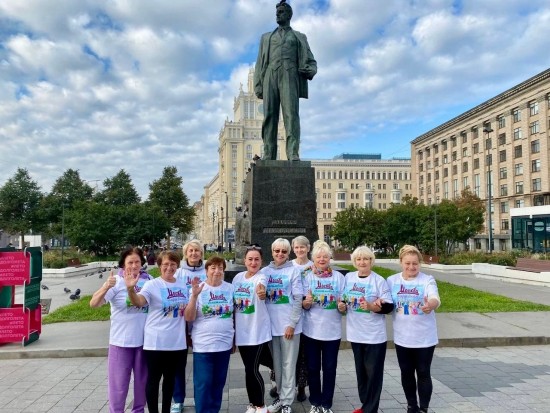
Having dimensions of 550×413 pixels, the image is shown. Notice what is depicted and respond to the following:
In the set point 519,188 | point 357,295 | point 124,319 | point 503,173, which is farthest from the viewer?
point 503,173

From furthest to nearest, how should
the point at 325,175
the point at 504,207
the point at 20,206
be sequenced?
the point at 325,175 → the point at 504,207 → the point at 20,206

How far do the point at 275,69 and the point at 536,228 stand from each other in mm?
35129

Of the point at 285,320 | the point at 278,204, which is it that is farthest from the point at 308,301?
the point at 278,204

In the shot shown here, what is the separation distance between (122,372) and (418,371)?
277 centimetres

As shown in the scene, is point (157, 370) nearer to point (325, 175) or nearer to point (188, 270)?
point (188, 270)

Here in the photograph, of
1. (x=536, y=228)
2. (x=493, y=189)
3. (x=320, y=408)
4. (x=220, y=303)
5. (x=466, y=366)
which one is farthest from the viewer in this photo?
(x=493, y=189)

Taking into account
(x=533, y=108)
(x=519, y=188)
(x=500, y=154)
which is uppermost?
(x=533, y=108)

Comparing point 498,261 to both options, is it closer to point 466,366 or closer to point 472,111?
point 466,366

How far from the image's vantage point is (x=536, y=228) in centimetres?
3594

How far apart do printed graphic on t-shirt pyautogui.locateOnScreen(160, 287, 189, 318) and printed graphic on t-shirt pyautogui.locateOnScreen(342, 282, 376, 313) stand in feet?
5.01

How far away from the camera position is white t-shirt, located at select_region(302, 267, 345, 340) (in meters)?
4.18

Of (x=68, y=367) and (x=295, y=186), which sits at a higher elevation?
(x=295, y=186)

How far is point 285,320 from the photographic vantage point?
4184 millimetres

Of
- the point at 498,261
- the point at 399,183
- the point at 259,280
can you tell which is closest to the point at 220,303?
the point at 259,280
